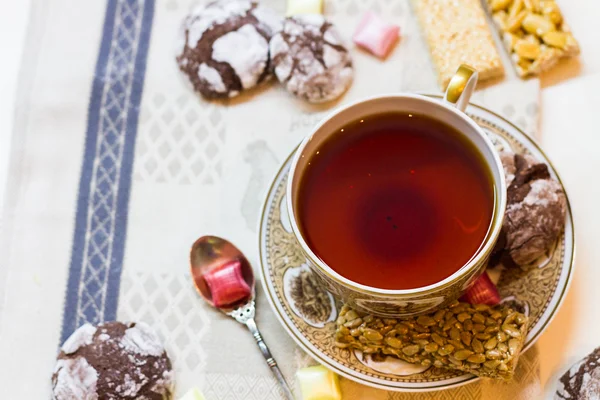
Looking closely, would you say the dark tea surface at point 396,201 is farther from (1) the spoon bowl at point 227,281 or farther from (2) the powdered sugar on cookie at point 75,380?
(2) the powdered sugar on cookie at point 75,380

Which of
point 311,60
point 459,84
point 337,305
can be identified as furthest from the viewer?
point 311,60

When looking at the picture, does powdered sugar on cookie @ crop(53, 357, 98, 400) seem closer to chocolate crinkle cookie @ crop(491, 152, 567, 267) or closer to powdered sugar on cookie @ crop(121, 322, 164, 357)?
powdered sugar on cookie @ crop(121, 322, 164, 357)

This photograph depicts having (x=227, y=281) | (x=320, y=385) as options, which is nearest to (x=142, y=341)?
(x=227, y=281)

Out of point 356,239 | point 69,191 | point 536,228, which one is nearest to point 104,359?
point 69,191

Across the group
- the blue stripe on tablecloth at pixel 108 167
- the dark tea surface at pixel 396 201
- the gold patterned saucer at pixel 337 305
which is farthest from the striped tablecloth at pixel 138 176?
the dark tea surface at pixel 396 201

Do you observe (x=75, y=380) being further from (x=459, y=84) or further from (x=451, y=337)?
(x=459, y=84)

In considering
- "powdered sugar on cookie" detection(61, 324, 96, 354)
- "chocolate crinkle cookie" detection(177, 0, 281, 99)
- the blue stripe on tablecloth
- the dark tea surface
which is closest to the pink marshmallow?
"chocolate crinkle cookie" detection(177, 0, 281, 99)
